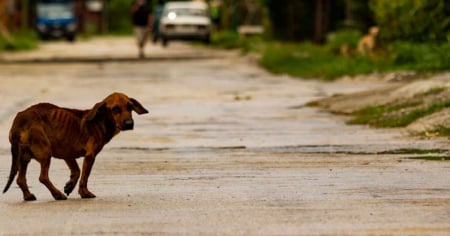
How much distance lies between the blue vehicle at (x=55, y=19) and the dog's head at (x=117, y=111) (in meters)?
62.6

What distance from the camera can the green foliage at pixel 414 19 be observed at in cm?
3073

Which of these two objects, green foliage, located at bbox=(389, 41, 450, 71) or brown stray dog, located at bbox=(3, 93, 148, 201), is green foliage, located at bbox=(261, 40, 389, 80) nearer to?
green foliage, located at bbox=(389, 41, 450, 71)

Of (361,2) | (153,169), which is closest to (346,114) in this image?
(153,169)

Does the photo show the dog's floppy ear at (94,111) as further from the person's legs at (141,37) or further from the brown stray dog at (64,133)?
the person's legs at (141,37)

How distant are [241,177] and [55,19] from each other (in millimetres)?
63420

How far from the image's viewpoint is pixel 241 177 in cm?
1327

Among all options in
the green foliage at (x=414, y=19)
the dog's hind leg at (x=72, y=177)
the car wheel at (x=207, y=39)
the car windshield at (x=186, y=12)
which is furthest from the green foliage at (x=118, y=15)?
the dog's hind leg at (x=72, y=177)

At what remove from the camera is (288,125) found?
1969 centimetres

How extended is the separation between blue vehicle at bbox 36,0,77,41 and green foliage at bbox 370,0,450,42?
133 ft

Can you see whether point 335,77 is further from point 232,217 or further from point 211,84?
point 232,217

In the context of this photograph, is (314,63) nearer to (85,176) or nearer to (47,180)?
(85,176)

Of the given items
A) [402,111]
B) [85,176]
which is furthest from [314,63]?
[85,176]

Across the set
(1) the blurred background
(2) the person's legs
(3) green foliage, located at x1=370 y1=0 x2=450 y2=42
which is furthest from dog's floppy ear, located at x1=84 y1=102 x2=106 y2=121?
(2) the person's legs

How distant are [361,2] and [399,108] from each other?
80.9ft
